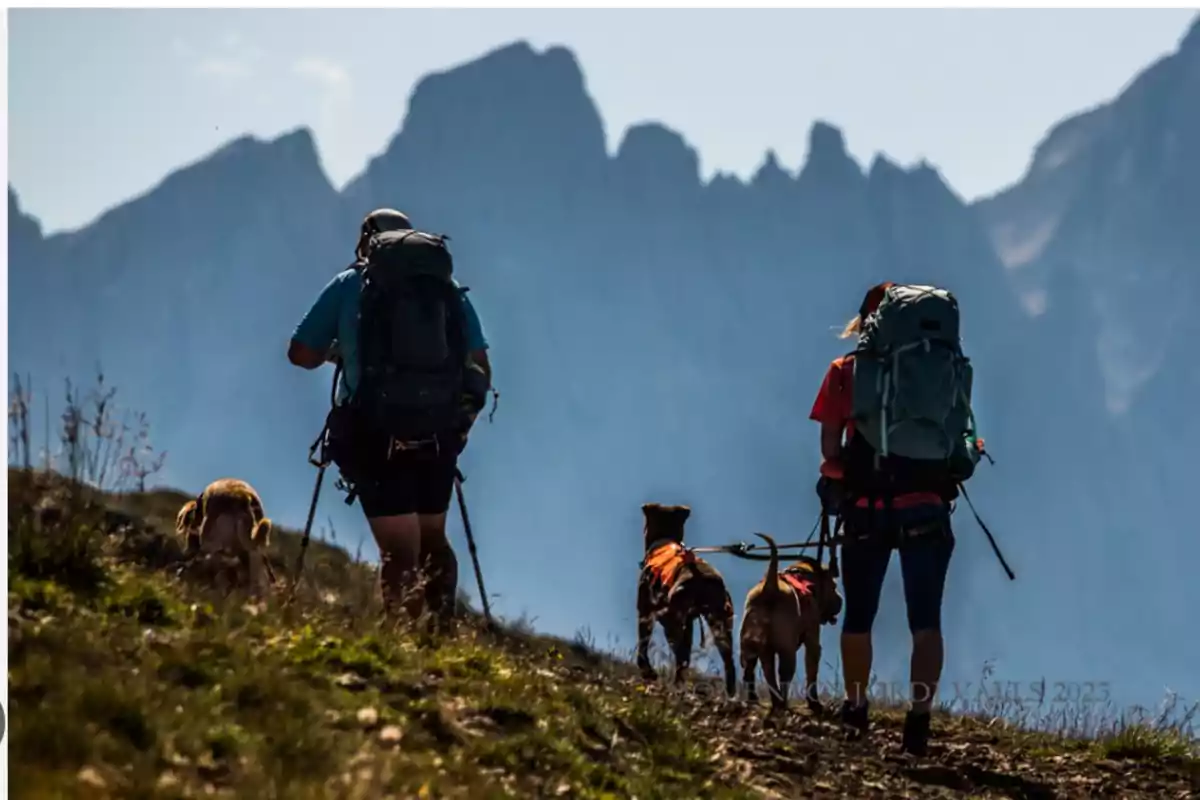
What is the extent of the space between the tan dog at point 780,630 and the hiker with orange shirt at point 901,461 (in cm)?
98

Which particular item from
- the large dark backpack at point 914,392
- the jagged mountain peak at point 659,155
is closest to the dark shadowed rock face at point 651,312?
the jagged mountain peak at point 659,155

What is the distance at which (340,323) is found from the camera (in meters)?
7.33

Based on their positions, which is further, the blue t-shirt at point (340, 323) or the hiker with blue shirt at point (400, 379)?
the blue t-shirt at point (340, 323)

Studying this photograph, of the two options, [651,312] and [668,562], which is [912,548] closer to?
[668,562]

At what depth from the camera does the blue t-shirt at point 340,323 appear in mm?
7258

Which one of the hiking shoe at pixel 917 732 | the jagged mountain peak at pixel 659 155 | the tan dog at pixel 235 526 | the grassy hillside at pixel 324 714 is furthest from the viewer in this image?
the jagged mountain peak at pixel 659 155

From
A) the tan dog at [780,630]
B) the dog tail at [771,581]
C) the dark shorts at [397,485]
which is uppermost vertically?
the dark shorts at [397,485]

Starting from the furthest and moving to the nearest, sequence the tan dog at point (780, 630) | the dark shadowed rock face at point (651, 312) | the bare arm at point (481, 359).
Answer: the dark shadowed rock face at point (651, 312), the tan dog at point (780, 630), the bare arm at point (481, 359)

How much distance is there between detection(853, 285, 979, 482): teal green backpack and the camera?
7.46m

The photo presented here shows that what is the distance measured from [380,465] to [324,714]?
261 cm

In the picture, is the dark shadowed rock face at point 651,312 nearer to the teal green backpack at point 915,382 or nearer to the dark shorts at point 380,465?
the teal green backpack at point 915,382

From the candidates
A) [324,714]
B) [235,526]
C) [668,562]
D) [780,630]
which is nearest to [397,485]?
[324,714]

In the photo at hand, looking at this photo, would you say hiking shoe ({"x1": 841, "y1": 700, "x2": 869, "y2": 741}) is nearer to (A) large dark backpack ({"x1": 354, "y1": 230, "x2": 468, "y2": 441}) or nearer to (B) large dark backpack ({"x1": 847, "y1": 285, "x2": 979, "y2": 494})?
(B) large dark backpack ({"x1": 847, "y1": 285, "x2": 979, "y2": 494})

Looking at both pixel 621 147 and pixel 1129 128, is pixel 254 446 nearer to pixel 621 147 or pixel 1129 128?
pixel 621 147
